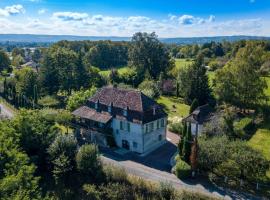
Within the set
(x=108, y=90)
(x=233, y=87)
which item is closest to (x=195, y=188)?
(x=108, y=90)

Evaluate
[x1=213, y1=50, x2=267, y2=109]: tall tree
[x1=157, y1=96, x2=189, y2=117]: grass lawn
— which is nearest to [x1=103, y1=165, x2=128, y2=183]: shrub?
[x1=157, y1=96, x2=189, y2=117]: grass lawn

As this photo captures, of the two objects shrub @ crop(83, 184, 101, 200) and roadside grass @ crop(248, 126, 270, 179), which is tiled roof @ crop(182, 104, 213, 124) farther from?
shrub @ crop(83, 184, 101, 200)

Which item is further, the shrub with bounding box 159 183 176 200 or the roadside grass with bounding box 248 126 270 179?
the roadside grass with bounding box 248 126 270 179

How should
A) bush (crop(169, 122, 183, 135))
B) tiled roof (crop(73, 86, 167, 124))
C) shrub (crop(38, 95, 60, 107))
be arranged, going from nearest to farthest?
tiled roof (crop(73, 86, 167, 124))
bush (crop(169, 122, 183, 135))
shrub (crop(38, 95, 60, 107))

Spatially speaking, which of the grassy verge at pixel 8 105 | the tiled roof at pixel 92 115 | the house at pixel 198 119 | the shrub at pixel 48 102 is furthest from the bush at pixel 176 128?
the grassy verge at pixel 8 105

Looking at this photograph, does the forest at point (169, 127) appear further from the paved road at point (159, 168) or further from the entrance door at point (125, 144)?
the entrance door at point (125, 144)

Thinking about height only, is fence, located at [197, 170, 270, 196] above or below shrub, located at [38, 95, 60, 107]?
below

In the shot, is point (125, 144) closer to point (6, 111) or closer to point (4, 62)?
point (6, 111)
